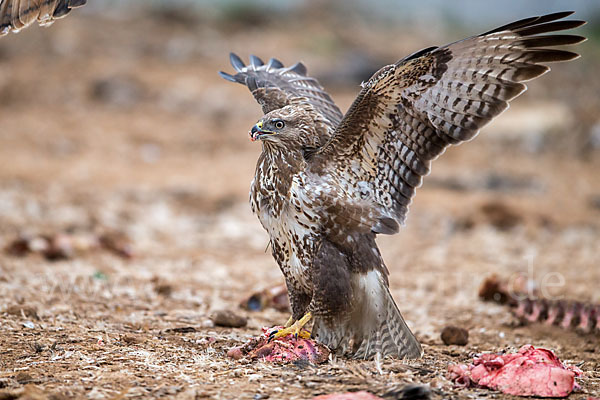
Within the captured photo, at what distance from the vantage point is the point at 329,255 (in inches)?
145

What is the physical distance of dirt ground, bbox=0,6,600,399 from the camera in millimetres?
3508

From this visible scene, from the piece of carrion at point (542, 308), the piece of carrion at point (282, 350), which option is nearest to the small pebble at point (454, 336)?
the piece of carrion at point (542, 308)

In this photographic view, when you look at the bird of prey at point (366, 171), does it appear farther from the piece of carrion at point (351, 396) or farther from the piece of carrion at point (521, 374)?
the piece of carrion at point (351, 396)

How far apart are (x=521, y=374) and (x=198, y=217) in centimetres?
645

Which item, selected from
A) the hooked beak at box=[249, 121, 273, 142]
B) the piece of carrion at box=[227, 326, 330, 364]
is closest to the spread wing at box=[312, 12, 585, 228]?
the hooked beak at box=[249, 121, 273, 142]

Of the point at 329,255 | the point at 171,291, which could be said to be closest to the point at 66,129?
the point at 171,291

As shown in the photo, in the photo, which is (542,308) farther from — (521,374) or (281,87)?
(281,87)

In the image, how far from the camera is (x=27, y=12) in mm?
4137

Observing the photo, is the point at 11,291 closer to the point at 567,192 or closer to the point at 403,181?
the point at 403,181

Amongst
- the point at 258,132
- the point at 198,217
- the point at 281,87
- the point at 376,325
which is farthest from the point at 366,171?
the point at 198,217

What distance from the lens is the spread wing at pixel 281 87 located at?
14.5 ft

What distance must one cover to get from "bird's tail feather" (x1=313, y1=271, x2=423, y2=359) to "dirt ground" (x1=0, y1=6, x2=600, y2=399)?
6.5 inches

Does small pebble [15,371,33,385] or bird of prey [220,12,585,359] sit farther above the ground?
bird of prey [220,12,585,359]

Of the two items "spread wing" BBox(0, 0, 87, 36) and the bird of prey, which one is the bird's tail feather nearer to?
the bird of prey
